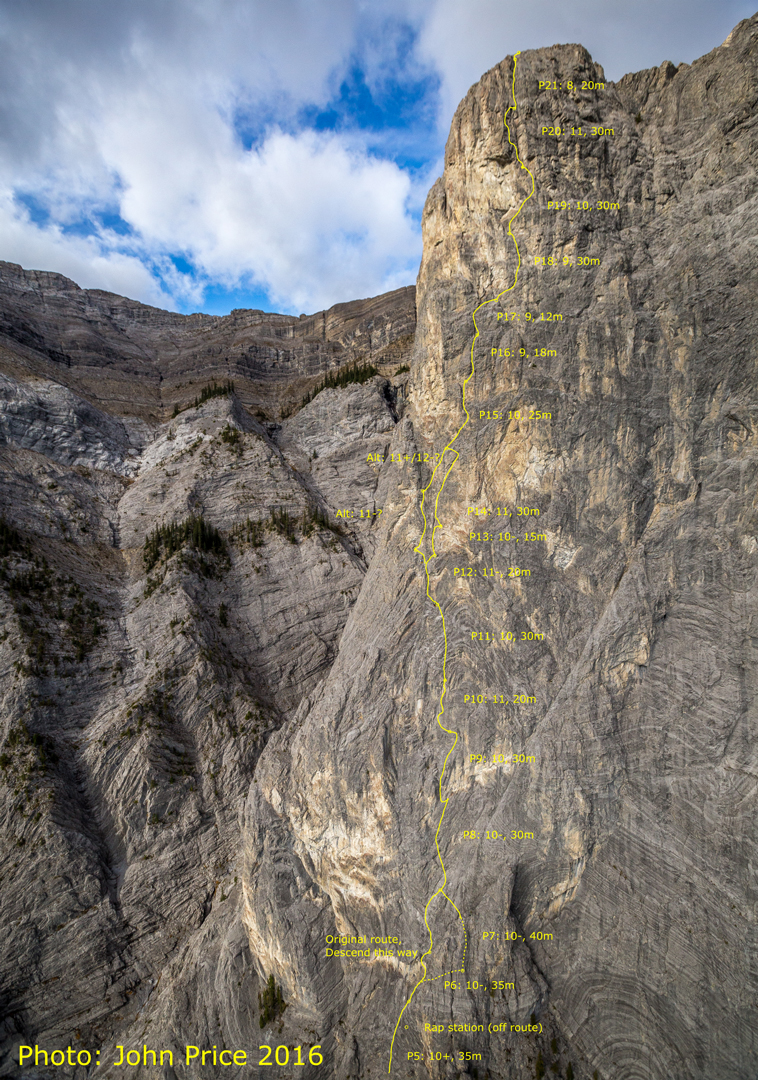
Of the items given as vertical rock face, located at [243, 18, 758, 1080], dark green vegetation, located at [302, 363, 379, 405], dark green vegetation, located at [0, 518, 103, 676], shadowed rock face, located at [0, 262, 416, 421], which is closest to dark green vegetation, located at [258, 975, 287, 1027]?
vertical rock face, located at [243, 18, 758, 1080]

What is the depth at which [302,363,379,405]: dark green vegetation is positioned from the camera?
173 ft

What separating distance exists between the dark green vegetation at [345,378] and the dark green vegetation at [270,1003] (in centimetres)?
4654

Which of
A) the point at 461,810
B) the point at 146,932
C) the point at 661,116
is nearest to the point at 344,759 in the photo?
the point at 461,810

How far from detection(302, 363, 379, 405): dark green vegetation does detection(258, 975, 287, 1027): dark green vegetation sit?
4654 cm

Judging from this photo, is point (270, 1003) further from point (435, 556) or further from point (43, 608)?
point (43, 608)

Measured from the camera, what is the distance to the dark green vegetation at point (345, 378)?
52.6m

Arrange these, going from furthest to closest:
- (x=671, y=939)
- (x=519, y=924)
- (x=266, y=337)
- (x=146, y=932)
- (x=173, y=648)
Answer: (x=266, y=337) → (x=173, y=648) → (x=146, y=932) → (x=519, y=924) → (x=671, y=939)

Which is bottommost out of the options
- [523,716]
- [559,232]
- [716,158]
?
[523,716]

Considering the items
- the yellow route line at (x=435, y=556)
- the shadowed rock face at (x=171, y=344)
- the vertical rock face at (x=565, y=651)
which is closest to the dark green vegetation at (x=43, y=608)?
the vertical rock face at (x=565, y=651)

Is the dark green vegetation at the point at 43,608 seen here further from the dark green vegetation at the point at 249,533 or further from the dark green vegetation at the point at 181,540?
the dark green vegetation at the point at 249,533

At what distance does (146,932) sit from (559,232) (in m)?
38.0

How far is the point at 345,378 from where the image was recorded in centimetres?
5328

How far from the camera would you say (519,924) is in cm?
1869

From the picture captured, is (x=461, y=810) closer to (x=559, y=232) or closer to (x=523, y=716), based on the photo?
(x=523, y=716)
